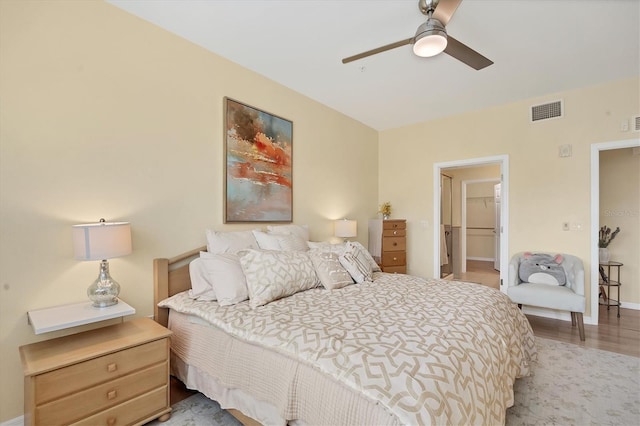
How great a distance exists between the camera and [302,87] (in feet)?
11.7

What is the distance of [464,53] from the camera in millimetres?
2176

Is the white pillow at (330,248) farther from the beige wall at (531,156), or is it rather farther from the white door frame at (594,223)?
the white door frame at (594,223)

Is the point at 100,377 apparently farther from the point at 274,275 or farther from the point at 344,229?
the point at 344,229

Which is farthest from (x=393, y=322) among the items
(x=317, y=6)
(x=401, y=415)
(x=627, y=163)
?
(x=627, y=163)

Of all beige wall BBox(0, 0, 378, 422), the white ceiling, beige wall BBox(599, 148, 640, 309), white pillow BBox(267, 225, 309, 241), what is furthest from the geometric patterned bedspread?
beige wall BBox(599, 148, 640, 309)

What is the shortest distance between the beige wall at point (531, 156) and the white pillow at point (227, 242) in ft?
10.2

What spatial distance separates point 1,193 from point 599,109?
18.1 ft

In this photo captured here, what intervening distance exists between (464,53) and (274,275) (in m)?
2.10

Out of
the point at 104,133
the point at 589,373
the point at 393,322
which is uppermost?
the point at 104,133

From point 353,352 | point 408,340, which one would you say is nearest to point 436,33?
point 408,340

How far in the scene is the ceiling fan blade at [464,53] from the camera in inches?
81.0

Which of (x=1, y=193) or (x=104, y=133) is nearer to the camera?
(x=1, y=193)

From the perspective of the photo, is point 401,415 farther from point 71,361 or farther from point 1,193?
point 1,193

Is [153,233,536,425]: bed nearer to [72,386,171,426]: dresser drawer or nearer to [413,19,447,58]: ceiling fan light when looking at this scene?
[72,386,171,426]: dresser drawer
